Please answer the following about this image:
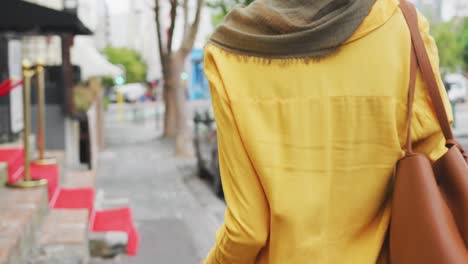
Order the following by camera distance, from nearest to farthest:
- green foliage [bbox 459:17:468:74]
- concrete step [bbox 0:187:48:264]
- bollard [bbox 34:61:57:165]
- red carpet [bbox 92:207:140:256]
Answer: concrete step [bbox 0:187:48:264] → red carpet [bbox 92:207:140:256] → bollard [bbox 34:61:57:165] → green foliage [bbox 459:17:468:74]

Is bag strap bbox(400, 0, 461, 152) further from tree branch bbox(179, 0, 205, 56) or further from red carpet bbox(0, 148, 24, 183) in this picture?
tree branch bbox(179, 0, 205, 56)

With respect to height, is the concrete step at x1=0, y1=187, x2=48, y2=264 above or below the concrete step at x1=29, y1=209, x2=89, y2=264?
above

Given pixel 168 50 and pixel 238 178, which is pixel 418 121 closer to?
pixel 238 178

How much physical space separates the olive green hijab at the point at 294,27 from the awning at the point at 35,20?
24.5 feet

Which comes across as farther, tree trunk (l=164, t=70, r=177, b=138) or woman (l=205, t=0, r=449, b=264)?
tree trunk (l=164, t=70, r=177, b=138)

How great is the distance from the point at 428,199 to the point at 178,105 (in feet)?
56.8

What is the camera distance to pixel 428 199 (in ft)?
4.64

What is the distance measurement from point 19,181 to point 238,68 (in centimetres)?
562

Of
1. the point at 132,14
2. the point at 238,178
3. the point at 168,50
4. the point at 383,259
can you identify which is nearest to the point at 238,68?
the point at 238,178

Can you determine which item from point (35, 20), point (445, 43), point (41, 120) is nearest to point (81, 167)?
point (35, 20)

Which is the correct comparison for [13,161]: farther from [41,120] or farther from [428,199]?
[428,199]

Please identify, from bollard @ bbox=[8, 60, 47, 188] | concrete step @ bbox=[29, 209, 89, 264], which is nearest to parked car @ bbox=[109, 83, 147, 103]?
bollard @ bbox=[8, 60, 47, 188]

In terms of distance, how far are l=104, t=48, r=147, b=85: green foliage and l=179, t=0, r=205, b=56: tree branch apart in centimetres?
5118

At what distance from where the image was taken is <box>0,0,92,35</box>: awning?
29.6 ft
